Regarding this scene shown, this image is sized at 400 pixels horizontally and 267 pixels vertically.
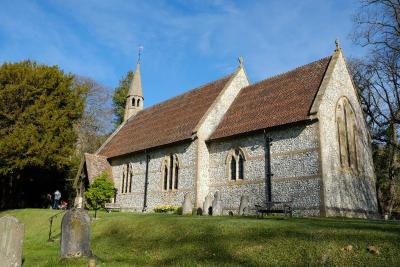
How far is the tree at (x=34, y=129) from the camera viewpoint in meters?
28.3

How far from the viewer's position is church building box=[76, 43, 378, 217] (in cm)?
1888

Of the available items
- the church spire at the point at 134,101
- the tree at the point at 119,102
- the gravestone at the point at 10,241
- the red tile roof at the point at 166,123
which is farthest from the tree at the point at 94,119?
the gravestone at the point at 10,241

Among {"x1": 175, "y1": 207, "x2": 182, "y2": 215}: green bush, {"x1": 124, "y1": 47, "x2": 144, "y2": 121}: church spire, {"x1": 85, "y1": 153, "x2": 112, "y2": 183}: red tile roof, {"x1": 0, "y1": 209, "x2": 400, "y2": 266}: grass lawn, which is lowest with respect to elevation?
{"x1": 0, "y1": 209, "x2": 400, "y2": 266}: grass lawn

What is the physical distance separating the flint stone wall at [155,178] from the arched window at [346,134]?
28.2 feet

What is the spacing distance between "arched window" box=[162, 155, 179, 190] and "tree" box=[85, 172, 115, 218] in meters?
4.97

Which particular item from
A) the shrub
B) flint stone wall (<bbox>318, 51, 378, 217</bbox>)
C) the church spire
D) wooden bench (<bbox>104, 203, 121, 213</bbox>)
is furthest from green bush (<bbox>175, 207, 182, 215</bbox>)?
the church spire

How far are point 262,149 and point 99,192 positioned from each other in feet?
42.4

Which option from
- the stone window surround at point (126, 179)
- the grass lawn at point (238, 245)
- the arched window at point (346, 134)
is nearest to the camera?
the grass lawn at point (238, 245)

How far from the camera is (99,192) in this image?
1077 inches

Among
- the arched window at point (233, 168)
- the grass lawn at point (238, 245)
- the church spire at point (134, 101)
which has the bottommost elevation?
the grass lawn at point (238, 245)

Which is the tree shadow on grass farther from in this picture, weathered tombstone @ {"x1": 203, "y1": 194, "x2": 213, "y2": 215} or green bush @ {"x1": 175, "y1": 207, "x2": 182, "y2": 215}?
green bush @ {"x1": 175, "y1": 207, "x2": 182, "y2": 215}

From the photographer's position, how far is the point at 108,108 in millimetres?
53594

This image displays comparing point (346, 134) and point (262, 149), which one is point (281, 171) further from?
point (346, 134)

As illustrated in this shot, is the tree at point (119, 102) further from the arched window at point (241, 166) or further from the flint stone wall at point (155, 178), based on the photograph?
the arched window at point (241, 166)
